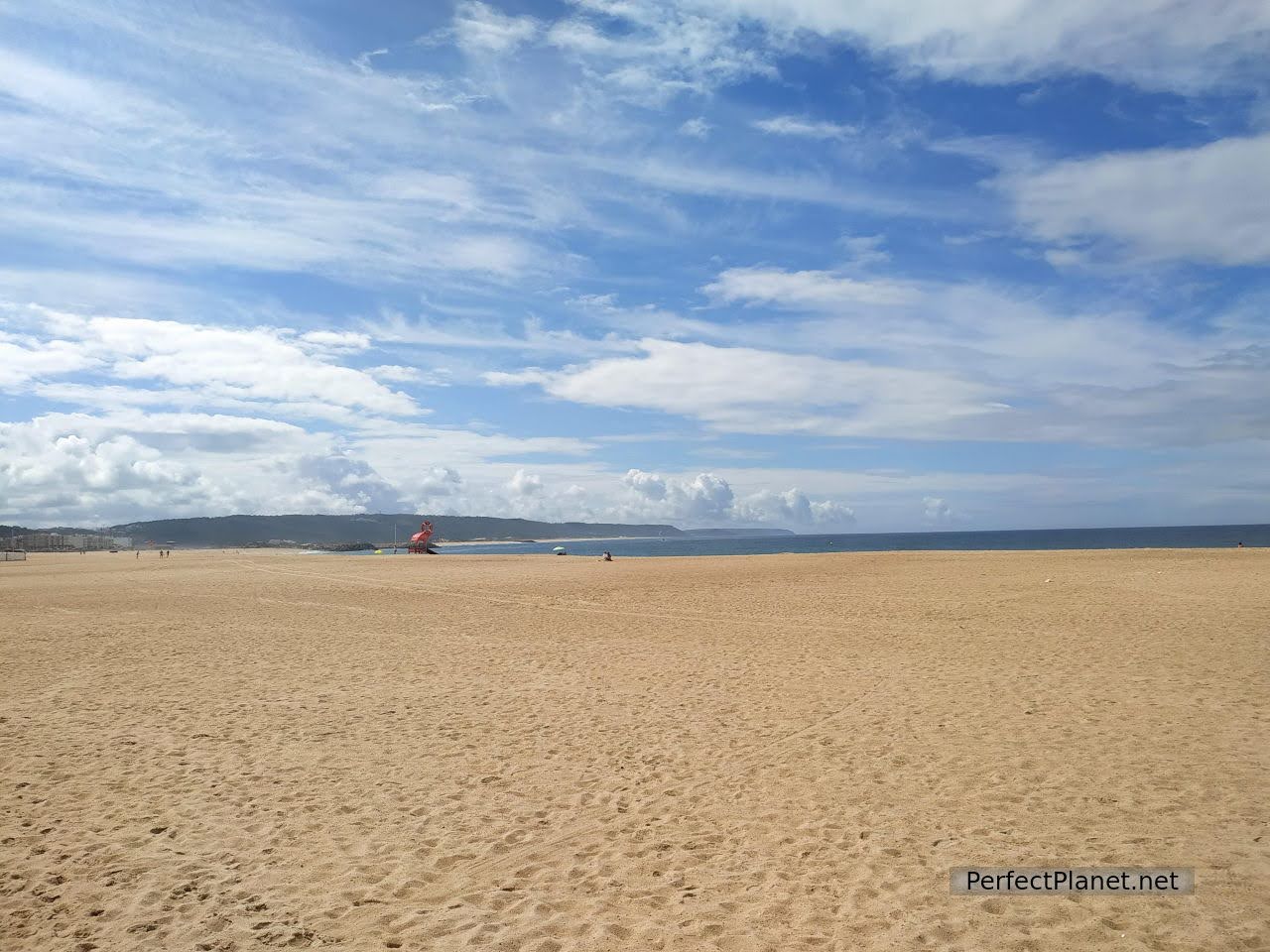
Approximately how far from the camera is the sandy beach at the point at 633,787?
5.10m

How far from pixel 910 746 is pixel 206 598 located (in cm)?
2642

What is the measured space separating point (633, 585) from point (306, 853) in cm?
2561

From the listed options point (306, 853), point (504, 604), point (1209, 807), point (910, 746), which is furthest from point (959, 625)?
point (306, 853)

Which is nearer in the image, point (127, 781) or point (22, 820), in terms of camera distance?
point (22, 820)

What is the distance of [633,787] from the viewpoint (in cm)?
762

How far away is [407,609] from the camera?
79.8 ft

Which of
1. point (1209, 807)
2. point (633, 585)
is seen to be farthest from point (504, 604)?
point (1209, 807)

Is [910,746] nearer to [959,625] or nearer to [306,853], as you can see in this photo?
[306,853]

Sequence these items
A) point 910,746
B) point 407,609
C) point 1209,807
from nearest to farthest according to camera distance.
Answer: point 1209,807, point 910,746, point 407,609

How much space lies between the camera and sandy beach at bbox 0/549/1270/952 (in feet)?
16.7

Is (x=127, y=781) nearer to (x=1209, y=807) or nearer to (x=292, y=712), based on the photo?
(x=292, y=712)

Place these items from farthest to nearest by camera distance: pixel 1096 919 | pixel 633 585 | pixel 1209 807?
pixel 633 585 → pixel 1209 807 → pixel 1096 919

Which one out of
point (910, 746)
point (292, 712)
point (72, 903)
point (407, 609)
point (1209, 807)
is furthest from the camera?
point (407, 609)

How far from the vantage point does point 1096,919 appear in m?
4.97
